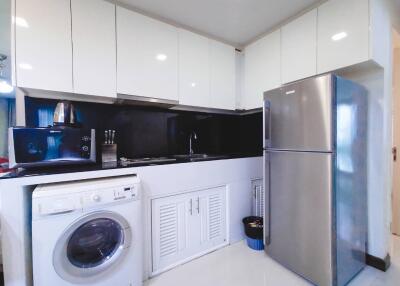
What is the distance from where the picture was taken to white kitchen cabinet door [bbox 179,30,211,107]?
2119 millimetres

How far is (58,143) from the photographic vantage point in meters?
1.39

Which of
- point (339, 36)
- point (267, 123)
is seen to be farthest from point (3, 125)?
point (339, 36)

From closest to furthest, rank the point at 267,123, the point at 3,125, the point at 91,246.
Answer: the point at 91,246 < the point at 267,123 < the point at 3,125

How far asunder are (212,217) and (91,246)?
1.08 metres

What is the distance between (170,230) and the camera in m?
1.68

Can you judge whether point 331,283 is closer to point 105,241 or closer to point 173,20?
point 105,241

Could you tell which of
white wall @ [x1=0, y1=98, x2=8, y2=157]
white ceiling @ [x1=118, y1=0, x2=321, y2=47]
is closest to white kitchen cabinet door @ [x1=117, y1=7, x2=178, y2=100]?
white ceiling @ [x1=118, y1=0, x2=321, y2=47]

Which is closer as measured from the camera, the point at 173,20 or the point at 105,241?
the point at 105,241

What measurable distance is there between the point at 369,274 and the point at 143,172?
2.07 m

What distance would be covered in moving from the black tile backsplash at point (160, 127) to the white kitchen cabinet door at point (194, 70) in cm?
34

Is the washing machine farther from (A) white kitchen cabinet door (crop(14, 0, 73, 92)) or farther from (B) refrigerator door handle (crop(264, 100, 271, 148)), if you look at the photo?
(B) refrigerator door handle (crop(264, 100, 271, 148))

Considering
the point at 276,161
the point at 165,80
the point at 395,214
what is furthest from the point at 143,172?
the point at 395,214

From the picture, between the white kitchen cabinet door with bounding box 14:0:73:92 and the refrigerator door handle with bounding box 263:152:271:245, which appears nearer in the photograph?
the white kitchen cabinet door with bounding box 14:0:73:92

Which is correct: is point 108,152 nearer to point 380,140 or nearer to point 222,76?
point 222,76
